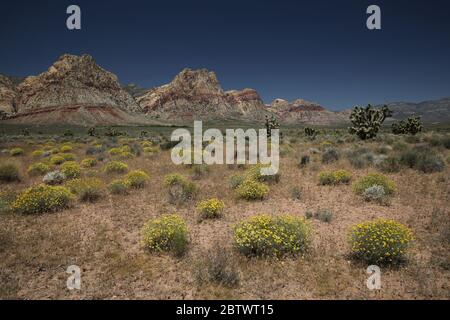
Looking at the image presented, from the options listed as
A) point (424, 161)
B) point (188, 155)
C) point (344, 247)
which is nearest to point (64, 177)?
point (188, 155)

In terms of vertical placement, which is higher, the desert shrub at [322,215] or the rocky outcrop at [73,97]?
the rocky outcrop at [73,97]

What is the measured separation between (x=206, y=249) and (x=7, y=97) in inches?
6281

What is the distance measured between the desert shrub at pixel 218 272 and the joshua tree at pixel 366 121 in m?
33.6

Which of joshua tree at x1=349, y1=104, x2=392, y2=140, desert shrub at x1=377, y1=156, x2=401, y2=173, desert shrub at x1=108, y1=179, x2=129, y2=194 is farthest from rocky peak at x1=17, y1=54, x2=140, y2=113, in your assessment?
desert shrub at x1=377, y1=156, x2=401, y2=173

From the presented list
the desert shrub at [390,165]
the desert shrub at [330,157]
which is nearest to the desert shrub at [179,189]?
the desert shrub at [330,157]

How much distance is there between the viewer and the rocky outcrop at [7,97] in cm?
12251

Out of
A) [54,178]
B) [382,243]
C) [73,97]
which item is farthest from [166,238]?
[73,97]

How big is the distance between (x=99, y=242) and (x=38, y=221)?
3.08m

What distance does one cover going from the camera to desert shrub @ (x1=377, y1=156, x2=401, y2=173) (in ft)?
50.5

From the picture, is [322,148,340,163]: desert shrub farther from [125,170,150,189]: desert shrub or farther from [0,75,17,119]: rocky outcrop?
[0,75,17,119]: rocky outcrop

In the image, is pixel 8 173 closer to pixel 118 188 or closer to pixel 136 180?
pixel 118 188

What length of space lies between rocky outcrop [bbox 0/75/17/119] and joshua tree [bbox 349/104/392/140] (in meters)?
125

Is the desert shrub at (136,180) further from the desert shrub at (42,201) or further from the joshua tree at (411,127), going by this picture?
the joshua tree at (411,127)

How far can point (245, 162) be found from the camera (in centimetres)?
1944
